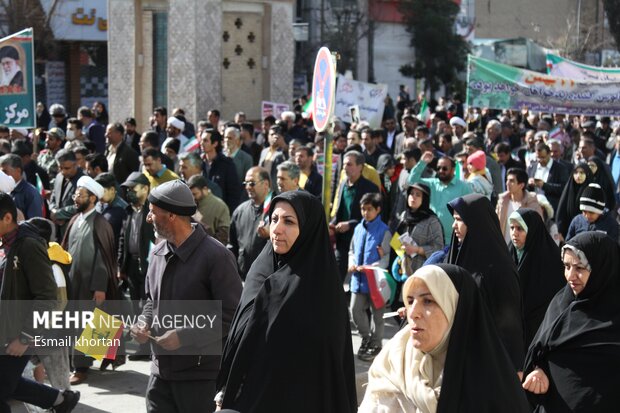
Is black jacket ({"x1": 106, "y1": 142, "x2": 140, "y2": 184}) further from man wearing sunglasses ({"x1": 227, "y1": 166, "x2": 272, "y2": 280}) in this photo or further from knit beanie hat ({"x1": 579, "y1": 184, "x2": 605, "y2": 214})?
knit beanie hat ({"x1": 579, "y1": 184, "x2": 605, "y2": 214})

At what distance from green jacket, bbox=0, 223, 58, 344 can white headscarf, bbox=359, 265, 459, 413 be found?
2764 mm

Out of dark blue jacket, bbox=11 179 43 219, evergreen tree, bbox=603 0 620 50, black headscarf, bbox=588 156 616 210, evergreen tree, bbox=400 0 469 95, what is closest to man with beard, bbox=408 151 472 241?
black headscarf, bbox=588 156 616 210

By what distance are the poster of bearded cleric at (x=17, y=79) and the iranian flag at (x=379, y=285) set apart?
5028 millimetres

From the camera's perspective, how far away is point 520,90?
662 inches

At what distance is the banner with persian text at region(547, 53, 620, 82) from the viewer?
53.1 feet

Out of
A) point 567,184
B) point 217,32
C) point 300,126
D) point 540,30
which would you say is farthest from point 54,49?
point 540,30

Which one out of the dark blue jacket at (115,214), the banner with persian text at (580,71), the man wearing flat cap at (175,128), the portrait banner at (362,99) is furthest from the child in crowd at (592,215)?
the portrait banner at (362,99)

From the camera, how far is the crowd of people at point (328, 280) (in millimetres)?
3820

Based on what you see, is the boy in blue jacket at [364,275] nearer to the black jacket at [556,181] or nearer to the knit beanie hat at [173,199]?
the black jacket at [556,181]

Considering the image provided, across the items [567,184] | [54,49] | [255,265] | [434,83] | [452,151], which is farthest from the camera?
[434,83]

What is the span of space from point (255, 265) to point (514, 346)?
1.51m

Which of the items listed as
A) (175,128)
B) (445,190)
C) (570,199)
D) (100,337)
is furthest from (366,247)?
(175,128)

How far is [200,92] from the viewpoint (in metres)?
18.5

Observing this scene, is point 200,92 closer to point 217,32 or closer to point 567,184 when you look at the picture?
point 217,32
